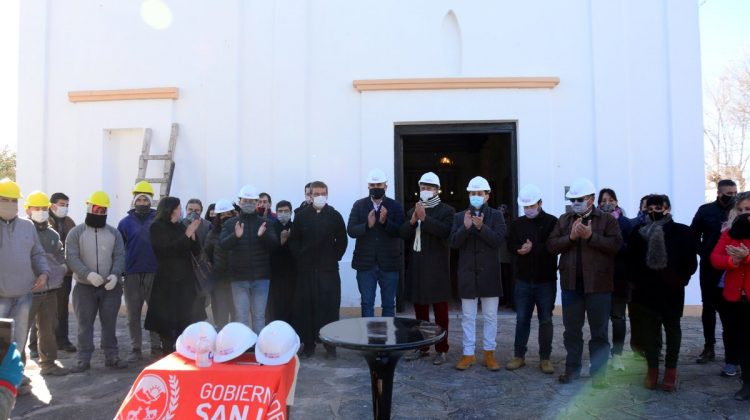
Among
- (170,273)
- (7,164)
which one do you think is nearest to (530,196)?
(170,273)

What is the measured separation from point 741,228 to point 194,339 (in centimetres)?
431

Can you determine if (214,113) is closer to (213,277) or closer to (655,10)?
(213,277)

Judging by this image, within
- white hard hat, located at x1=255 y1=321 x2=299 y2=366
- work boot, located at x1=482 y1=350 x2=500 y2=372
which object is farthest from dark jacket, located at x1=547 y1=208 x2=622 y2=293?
white hard hat, located at x1=255 y1=321 x2=299 y2=366

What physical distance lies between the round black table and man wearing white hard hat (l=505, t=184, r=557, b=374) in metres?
1.87

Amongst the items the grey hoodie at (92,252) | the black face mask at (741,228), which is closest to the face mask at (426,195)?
the black face mask at (741,228)

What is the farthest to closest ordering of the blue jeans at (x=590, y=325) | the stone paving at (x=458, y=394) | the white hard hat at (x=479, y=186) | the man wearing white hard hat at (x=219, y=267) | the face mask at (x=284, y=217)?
the face mask at (x=284, y=217) → the man wearing white hard hat at (x=219, y=267) → the white hard hat at (x=479, y=186) → the blue jeans at (x=590, y=325) → the stone paving at (x=458, y=394)

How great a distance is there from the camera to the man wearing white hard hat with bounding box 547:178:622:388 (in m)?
4.70

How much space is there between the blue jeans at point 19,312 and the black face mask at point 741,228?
6274 millimetres

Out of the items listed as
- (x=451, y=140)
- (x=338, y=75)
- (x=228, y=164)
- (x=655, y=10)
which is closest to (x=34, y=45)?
(x=228, y=164)

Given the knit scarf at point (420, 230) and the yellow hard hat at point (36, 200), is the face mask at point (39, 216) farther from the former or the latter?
the knit scarf at point (420, 230)

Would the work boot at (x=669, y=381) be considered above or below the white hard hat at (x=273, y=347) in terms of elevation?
below

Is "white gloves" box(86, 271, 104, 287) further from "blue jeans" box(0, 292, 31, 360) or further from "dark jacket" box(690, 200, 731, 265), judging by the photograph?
"dark jacket" box(690, 200, 731, 265)

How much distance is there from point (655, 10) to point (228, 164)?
7004 millimetres

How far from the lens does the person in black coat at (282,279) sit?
599cm
